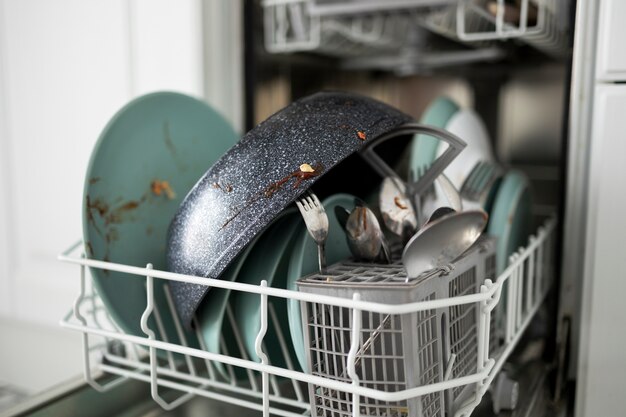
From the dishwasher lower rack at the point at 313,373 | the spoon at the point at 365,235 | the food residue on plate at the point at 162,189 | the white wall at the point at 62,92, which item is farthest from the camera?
the white wall at the point at 62,92

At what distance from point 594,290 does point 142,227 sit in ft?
1.70

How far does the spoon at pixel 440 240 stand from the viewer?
0.46 m

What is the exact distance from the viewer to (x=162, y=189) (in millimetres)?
708

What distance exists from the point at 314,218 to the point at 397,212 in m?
0.13

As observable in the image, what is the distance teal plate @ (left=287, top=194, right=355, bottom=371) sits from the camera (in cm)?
54

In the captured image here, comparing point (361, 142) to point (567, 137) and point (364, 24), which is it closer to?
point (567, 137)

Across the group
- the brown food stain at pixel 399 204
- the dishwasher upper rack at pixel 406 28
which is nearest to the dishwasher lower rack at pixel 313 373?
the brown food stain at pixel 399 204

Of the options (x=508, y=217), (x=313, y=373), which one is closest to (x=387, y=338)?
(x=313, y=373)

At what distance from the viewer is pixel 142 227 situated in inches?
26.8

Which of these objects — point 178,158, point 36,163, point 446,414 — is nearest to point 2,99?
point 36,163

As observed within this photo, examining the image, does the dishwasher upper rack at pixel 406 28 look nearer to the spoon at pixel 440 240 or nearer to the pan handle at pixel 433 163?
the pan handle at pixel 433 163

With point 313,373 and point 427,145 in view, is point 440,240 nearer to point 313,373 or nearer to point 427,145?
point 313,373

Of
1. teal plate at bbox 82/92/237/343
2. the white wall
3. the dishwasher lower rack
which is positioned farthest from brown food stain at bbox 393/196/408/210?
the white wall

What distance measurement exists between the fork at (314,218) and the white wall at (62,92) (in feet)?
1.42
